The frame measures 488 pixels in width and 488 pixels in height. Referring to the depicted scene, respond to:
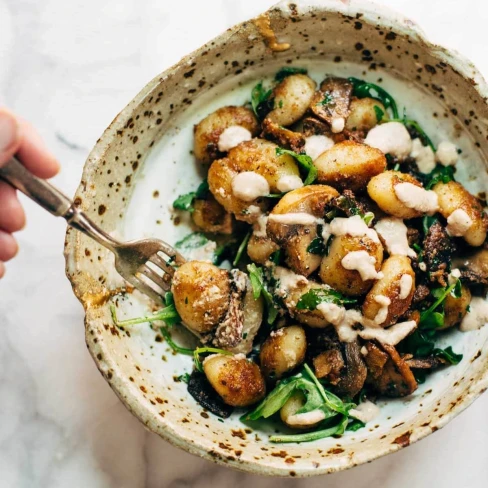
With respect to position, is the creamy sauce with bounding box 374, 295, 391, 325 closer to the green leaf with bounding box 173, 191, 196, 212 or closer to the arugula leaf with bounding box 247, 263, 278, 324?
the arugula leaf with bounding box 247, 263, 278, 324

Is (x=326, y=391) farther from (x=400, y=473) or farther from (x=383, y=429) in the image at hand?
(x=400, y=473)

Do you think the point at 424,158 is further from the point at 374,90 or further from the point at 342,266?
the point at 342,266

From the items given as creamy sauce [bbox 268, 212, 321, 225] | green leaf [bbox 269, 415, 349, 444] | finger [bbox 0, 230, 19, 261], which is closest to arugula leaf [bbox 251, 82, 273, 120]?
creamy sauce [bbox 268, 212, 321, 225]

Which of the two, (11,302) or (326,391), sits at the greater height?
(326,391)

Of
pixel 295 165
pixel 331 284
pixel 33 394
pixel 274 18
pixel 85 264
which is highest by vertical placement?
pixel 274 18

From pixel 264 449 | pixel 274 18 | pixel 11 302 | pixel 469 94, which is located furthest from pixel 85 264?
pixel 469 94

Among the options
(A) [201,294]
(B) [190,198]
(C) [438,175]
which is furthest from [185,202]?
(C) [438,175]
